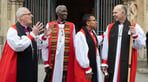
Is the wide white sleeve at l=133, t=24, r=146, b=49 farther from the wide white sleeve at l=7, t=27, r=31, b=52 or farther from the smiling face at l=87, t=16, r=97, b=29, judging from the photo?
the wide white sleeve at l=7, t=27, r=31, b=52

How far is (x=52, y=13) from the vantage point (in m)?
13.4

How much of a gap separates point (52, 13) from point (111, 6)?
2.82m

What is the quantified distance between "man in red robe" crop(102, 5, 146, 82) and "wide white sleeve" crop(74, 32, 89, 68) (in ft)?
1.44

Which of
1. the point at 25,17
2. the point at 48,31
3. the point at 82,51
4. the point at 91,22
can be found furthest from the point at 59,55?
the point at 25,17

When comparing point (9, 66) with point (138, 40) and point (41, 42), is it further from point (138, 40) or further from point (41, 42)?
point (138, 40)

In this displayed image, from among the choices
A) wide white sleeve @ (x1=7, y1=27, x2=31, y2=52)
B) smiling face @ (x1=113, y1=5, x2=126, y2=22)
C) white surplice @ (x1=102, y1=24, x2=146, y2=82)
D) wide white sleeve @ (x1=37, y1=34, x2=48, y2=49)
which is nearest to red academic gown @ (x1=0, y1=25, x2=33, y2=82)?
wide white sleeve @ (x1=7, y1=27, x2=31, y2=52)

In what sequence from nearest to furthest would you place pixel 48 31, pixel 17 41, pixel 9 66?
1. pixel 17 41
2. pixel 9 66
3. pixel 48 31

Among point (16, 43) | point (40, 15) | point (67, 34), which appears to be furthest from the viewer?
point (40, 15)

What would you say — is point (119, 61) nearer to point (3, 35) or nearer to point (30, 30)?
point (30, 30)

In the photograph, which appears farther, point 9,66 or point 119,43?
point 119,43

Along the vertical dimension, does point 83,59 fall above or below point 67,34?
below

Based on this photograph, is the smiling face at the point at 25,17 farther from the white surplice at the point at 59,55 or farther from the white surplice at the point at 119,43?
the white surplice at the point at 119,43

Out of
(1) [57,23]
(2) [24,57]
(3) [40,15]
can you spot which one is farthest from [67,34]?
(3) [40,15]

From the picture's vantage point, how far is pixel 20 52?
15.1 feet
